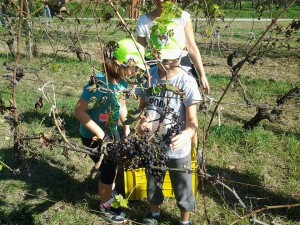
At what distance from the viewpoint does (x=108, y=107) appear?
202 centimetres

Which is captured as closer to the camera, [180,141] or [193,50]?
[180,141]

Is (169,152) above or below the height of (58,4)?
below

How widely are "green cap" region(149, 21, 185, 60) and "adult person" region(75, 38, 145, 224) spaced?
11 centimetres

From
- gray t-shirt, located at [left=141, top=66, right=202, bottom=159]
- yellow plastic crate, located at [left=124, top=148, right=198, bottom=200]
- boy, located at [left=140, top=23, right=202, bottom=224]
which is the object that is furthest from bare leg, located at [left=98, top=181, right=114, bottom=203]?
gray t-shirt, located at [left=141, top=66, right=202, bottom=159]

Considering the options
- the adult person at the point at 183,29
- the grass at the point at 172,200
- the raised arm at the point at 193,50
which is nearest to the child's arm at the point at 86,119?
the grass at the point at 172,200

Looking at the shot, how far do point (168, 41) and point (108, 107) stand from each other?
1.59 ft

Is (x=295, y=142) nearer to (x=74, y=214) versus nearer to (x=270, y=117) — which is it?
(x=270, y=117)

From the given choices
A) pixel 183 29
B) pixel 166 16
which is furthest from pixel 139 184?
pixel 166 16

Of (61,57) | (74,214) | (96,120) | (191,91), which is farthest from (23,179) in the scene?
(61,57)

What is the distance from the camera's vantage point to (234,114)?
4.99 m

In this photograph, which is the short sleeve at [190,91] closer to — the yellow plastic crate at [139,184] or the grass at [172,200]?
the grass at [172,200]

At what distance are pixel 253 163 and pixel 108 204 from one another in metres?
1.60

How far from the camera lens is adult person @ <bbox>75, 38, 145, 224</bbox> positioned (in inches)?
67.9

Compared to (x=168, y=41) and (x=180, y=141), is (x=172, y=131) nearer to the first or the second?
(x=180, y=141)
